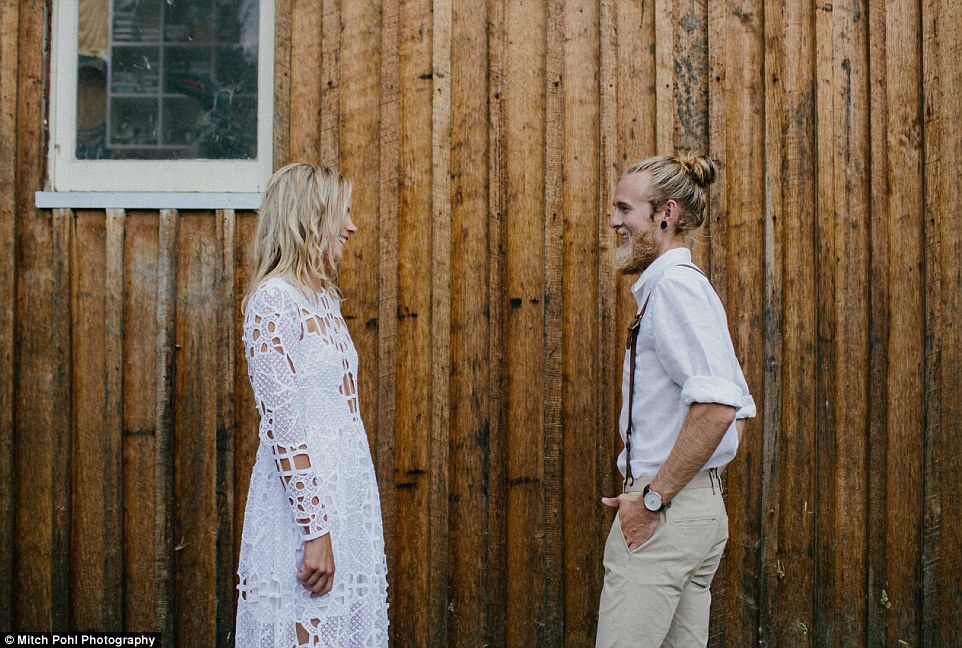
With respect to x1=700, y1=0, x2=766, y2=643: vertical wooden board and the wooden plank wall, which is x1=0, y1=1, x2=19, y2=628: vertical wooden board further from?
x1=700, y1=0, x2=766, y2=643: vertical wooden board

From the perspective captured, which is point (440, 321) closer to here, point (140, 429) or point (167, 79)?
point (140, 429)

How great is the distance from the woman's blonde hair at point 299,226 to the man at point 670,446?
3.24 feet

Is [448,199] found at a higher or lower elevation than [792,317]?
higher

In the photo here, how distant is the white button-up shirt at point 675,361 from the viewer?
2.07 meters

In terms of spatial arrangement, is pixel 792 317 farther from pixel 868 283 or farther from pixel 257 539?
pixel 257 539

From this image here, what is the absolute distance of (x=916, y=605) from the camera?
136 inches

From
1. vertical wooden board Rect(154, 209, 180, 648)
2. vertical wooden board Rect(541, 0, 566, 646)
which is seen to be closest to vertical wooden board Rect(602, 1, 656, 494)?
vertical wooden board Rect(541, 0, 566, 646)

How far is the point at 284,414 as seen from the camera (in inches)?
84.4

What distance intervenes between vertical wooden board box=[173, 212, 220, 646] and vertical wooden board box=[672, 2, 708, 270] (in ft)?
7.40

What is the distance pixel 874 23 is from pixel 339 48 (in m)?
2.47

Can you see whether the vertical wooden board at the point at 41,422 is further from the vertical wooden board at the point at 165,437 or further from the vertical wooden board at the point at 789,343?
the vertical wooden board at the point at 789,343

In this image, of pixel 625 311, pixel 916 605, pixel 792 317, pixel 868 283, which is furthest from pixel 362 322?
pixel 916 605

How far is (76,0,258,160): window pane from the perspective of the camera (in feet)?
11.7

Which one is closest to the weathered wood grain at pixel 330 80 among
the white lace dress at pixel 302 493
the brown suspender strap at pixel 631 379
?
the white lace dress at pixel 302 493
